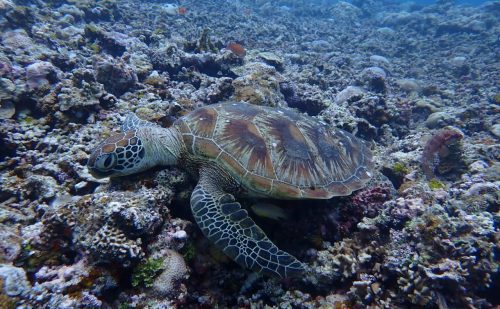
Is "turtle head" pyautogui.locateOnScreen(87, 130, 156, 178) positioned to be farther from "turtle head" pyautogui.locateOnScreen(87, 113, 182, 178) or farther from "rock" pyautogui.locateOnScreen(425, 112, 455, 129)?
"rock" pyautogui.locateOnScreen(425, 112, 455, 129)

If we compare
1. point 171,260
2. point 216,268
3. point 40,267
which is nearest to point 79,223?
point 40,267

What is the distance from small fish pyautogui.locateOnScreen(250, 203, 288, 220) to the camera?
11.3 feet

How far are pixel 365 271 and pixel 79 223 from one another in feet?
9.80

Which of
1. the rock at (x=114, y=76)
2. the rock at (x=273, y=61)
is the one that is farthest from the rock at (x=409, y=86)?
the rock at (x=114, y=76)

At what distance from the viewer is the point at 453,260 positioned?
253cm

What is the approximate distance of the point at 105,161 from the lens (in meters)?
3.16

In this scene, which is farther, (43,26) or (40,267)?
(43,26)

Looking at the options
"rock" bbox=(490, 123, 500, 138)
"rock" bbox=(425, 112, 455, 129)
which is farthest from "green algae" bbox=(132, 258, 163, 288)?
"rock" bbox=(490, 123, 500, 138)

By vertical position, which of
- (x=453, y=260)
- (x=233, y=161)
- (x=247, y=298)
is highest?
(x=453, y=260)

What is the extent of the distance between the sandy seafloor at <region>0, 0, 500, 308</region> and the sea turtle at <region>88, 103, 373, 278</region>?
27 centimetres

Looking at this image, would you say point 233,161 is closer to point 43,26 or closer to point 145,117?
point 145,117

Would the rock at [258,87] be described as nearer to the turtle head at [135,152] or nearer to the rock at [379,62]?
the turtle head at [135,152]

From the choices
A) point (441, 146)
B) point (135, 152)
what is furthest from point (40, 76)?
point (441, 146)

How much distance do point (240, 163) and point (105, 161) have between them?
1.62 m
